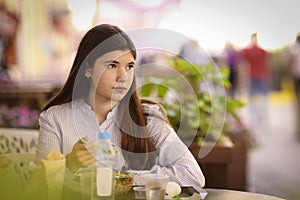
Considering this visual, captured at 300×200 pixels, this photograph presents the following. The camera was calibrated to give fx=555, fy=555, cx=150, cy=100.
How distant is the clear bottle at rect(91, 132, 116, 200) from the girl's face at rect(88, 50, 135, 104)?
311mm

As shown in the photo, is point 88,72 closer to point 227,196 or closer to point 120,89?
point 120,89

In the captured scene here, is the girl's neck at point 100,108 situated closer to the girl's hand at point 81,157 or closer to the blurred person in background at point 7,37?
the girl's hand at point 81,157

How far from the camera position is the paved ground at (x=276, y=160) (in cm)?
395

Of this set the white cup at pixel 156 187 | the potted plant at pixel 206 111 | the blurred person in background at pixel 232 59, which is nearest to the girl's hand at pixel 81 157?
the white cup at pixel 156 187

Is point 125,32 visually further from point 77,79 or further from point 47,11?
point 47,11

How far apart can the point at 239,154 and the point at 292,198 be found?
69 cm

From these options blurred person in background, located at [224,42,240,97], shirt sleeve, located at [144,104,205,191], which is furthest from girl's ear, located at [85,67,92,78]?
blurred person in background, located at [224,42,240,97]

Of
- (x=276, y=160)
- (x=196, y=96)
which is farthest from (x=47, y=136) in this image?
(x=276, y=160)

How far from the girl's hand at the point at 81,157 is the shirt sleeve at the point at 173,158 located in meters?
0.29

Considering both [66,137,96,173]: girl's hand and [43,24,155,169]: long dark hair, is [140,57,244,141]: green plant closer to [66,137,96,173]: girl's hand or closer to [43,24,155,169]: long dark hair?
[43,24,155,169]: long dark hair

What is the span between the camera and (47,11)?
18.5 ft

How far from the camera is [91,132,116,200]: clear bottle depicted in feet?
4.36

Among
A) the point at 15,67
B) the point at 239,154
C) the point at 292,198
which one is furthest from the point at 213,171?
the point at 15,67

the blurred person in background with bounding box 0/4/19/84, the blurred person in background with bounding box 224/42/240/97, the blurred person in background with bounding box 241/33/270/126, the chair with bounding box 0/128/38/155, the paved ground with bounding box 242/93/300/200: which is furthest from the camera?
the blurred person in background with bounding box 241/33/270/126
